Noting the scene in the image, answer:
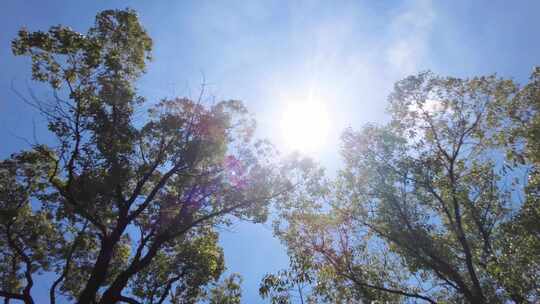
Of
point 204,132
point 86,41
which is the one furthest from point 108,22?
point 204,132

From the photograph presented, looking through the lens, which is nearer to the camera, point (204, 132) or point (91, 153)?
point (91, 153)

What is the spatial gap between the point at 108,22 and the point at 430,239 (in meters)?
17.8

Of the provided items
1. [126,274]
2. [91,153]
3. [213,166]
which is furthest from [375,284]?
[91,153]

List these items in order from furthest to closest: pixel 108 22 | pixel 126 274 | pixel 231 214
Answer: pixel 231 214 → pixel 108 22 → pixel 126 274

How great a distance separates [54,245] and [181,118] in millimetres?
10086

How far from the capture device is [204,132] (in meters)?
16.1

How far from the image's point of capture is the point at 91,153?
14.0m

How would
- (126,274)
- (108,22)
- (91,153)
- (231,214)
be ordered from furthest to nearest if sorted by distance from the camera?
(231,214)
(108,22)
(91,153)
(126,274)

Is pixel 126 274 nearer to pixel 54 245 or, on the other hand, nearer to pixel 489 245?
pixel 54 245

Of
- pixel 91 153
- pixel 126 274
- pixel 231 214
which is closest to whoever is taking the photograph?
pixel 126 274

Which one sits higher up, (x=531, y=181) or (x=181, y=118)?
(x=181, y=118)

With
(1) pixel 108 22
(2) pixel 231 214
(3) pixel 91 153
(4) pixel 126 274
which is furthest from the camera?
(2) pixel 231 214

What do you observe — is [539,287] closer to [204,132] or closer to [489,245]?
[489,245]

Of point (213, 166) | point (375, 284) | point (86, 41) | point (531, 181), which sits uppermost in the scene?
point (86, 41)
